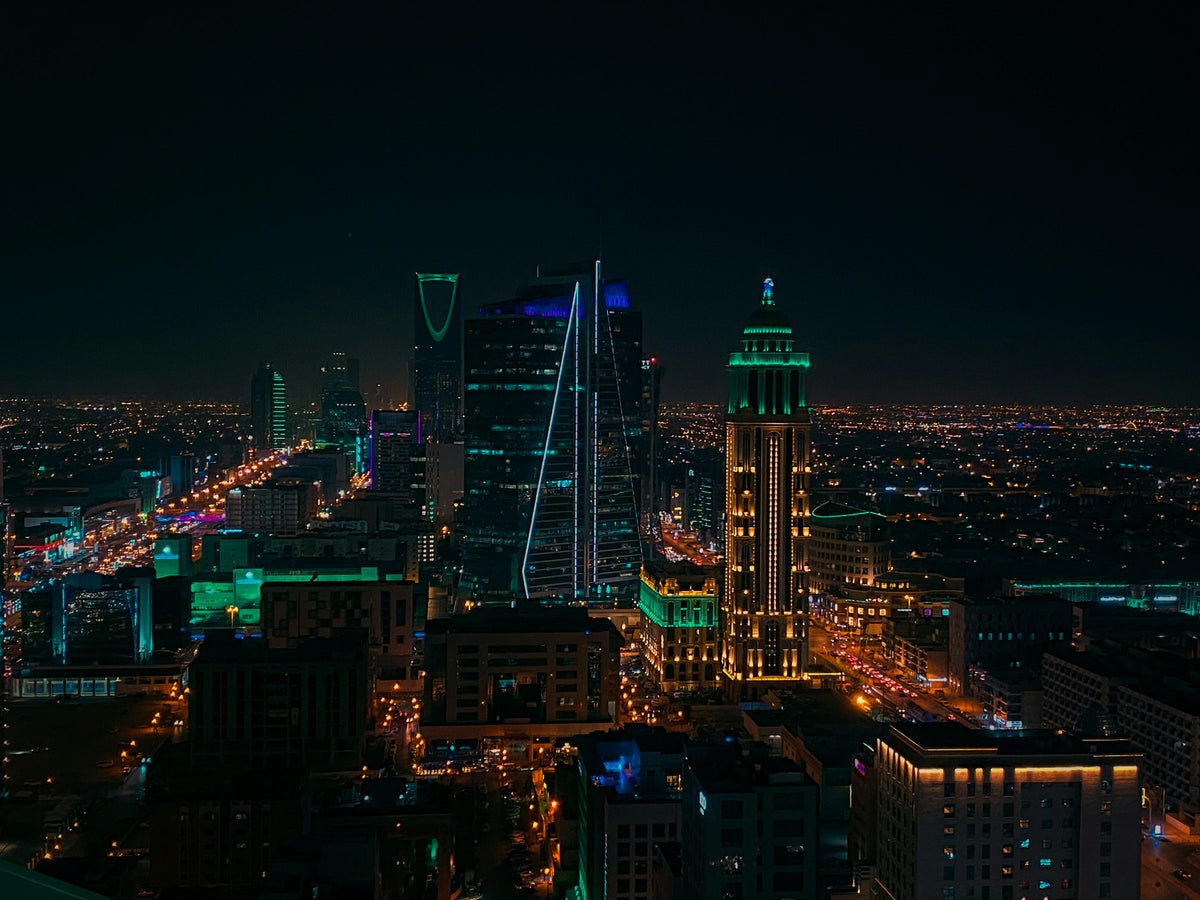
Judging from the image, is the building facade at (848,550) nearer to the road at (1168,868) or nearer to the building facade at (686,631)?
the building facade at (686,631)

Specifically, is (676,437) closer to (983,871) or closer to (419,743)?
(419,743)

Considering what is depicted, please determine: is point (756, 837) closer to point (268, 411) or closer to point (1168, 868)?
point (1168, 868)

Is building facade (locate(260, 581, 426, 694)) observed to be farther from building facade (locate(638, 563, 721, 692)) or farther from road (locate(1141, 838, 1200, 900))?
road (locate(1141, 838, 1200, 900))

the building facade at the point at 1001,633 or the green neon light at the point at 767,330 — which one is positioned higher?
the green neon light at the point at 767,330

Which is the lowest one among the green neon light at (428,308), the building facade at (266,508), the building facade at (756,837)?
the building facade at (756,837)

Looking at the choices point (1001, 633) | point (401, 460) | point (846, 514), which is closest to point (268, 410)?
point (401, 460)

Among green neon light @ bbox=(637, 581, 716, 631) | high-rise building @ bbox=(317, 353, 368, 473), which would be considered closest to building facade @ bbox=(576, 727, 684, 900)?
green neon light @ bbox=(637, 581, 716, 631)

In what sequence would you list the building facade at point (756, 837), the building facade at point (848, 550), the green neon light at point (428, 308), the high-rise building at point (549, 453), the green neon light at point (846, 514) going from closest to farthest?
the building facade at point (756, 837) → the building facade at point (848, 550) → the green neon light at point (846, 514) → the high-rise building at point (549, 453) → the green neon light at point (428, 308)

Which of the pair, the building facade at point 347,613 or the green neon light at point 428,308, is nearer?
the building facade at point 347,613

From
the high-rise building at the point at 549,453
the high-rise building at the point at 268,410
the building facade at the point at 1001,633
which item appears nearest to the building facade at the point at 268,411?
the high-rise building at the point at 268,410
